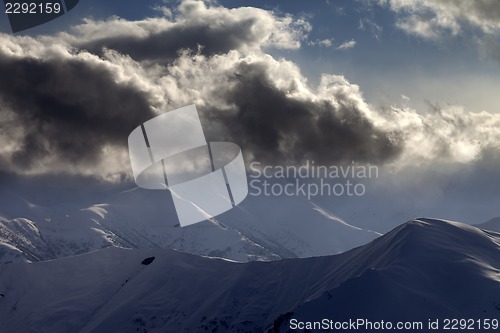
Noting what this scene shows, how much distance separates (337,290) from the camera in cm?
14100

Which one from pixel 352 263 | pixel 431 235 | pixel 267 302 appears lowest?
pixel 267 302

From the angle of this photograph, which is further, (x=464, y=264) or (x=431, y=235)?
(x=431, y=235)

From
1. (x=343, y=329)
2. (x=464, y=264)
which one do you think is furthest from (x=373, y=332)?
(x=464, y=264)

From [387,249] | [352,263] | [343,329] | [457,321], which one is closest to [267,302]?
[352,263]

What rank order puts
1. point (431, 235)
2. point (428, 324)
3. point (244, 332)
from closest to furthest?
point (428, 324) < point (431, 235) < point (244, 332)

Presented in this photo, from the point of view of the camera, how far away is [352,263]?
591 feet

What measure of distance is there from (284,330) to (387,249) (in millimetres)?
44897

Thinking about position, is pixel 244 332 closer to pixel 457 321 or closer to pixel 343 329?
pixel 343 329

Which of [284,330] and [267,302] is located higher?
[284,330]

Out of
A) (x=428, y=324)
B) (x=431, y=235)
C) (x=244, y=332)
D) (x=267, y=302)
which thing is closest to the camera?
(x=428, y=324)

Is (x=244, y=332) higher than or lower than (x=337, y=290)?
lower

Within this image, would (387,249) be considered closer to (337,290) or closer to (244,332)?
(337,290)

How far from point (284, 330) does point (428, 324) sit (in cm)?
3435

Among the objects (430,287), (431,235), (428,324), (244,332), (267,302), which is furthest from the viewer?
(267,302)
